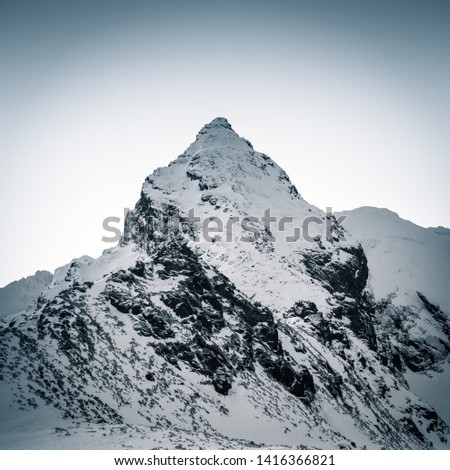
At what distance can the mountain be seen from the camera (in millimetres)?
155100

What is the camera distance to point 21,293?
6580 inches

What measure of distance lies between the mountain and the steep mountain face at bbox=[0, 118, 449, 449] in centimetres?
8121

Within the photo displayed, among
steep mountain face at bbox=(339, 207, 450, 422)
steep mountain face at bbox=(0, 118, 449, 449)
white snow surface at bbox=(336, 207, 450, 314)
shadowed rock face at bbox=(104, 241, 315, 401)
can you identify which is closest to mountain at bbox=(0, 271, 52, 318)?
steep mountain face at bbox=(0, 118, 449, 449)

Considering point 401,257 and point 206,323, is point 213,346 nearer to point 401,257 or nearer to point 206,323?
point 206,323

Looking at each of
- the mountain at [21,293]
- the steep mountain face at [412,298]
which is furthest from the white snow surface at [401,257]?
the mountain at [21,293]

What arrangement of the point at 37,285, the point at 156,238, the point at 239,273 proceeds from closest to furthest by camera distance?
the point at 239,273
the point at 156,238
the point at 37,285

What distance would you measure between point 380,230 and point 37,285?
503 feet

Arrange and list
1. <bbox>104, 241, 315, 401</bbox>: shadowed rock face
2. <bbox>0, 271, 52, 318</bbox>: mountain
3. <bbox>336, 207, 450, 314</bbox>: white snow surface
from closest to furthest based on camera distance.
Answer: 1. <bbox>104, 241, 315, 401</bbox>: shadowed rock face
2. <bbox>336, 207, 450, 314</bbox>: white snow surface
3. <bbox>0, 271, 52, 318</bbox>: mountain

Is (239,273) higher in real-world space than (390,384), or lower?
higher

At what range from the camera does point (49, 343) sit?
35.3m

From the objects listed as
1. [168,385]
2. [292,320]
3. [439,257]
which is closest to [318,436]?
[168,385]

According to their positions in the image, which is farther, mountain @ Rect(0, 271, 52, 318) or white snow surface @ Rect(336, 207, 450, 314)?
mountain @ Rect(0, 271, 52, 318)

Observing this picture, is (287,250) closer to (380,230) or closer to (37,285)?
(380,230)

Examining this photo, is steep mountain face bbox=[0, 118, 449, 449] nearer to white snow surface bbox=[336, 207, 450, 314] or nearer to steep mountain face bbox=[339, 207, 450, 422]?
steep mountain face bbox=[339, 207, 450, 422]
